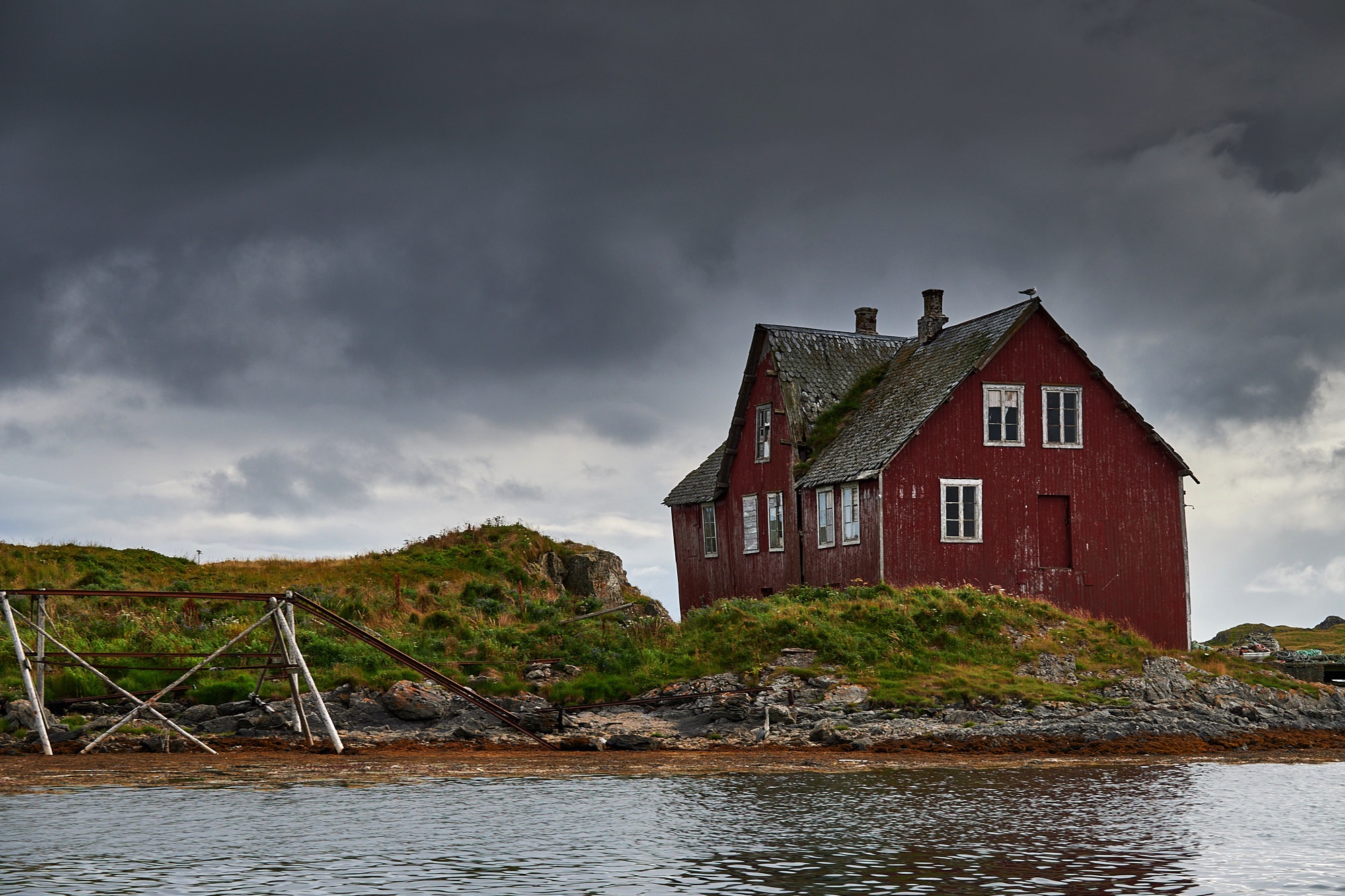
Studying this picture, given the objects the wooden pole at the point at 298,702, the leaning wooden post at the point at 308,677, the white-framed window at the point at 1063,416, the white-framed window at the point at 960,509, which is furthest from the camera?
the white-framed window at the point at 1063,416

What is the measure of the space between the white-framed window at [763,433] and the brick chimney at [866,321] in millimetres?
6381

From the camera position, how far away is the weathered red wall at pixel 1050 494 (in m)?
34.6

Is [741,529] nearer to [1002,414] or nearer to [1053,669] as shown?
[1002,414]

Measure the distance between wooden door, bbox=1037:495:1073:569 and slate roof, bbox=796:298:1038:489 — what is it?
3986 millimetres

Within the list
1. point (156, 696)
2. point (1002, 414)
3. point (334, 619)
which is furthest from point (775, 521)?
point (156, 696)

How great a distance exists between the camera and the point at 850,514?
35719 millimetres

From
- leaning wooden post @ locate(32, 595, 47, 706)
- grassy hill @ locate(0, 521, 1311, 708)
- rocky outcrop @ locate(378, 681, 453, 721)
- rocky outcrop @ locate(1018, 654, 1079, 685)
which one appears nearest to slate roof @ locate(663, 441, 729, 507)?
grassy hill @ locate(0, 521, 1311, 708)

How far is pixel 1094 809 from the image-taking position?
16.6m

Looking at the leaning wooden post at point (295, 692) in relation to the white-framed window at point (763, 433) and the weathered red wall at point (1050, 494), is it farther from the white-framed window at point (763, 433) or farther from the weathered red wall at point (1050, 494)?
the white-framed window at point (763, 433)

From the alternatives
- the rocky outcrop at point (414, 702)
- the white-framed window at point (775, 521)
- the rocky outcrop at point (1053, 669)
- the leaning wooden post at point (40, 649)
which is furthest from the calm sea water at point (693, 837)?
the white-framed window at point (775, 521)

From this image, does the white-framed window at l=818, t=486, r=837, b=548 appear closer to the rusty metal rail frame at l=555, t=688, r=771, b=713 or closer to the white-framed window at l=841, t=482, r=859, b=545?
the white-framed window at l=841, t=482, r=859, b=545

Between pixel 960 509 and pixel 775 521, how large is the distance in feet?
21.7

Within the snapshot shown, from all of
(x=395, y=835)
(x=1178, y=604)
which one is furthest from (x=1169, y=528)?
(x=395, y=835)

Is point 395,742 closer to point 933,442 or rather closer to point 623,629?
point 623,629
